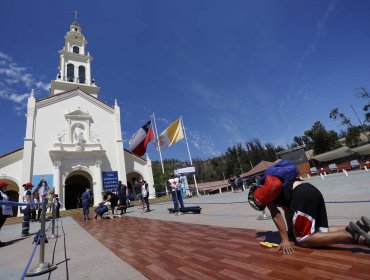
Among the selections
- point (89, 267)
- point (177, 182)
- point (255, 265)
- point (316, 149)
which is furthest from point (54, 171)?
point (316, 149)

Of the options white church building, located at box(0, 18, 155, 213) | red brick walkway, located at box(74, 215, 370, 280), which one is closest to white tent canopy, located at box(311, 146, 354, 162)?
white church building, located at box(0, 18, 155, 213)

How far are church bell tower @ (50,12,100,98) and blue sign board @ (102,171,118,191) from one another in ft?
40.2

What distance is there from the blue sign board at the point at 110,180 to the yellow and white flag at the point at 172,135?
597cm

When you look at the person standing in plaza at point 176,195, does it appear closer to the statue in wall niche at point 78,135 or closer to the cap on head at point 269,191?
the cap on head at point 269,191

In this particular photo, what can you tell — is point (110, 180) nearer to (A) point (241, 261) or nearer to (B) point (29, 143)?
(B) point (29, 143)

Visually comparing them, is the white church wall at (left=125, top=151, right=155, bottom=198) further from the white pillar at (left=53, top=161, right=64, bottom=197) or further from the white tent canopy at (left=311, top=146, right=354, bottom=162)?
the white tent canopy at (left=311, top=146, right=354, bottom=162)

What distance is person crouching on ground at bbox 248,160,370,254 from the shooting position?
242 cm

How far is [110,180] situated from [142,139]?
18.4 ft

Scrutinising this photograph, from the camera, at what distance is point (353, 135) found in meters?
44.7

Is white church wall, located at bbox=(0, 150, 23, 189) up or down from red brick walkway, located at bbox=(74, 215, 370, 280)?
up

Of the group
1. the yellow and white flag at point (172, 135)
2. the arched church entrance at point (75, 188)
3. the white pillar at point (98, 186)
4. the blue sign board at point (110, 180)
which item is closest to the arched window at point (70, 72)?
the arched church entrance at point (75, 188)

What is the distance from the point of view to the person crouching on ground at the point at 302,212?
95.2 inches

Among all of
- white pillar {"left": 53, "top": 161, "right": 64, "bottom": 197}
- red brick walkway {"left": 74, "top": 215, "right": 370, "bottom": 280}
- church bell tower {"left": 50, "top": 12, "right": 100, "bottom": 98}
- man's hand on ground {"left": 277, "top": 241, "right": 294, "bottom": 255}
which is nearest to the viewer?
red brick walkway {"left": 74, "top": 215, "right": 370, "bottom": 280}

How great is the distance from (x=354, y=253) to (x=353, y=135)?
172 feet
